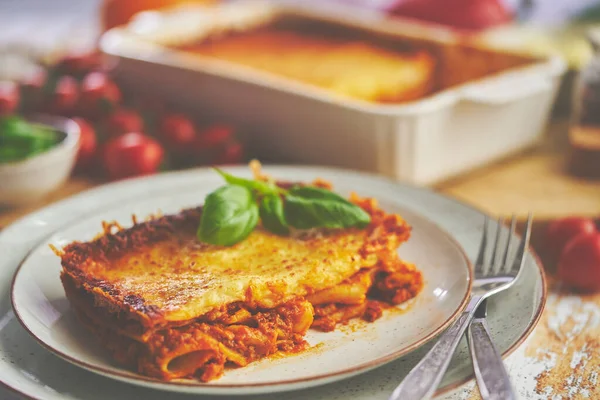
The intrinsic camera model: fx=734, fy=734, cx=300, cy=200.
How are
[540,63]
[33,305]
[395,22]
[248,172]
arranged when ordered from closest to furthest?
1. [33,305]
2. [248,172]
3. [540,63]
4. [395,22]

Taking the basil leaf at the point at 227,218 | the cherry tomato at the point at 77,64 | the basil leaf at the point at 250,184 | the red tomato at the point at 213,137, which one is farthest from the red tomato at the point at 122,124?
the basil leaf at the point at 227,218

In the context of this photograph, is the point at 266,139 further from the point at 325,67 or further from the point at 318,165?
the point at 325,67

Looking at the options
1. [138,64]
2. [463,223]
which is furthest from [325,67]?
[463,223]

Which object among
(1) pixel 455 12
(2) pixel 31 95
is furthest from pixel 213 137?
(1) pixel 455 12

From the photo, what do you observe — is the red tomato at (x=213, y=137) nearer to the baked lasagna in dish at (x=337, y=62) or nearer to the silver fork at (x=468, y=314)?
the baked lasagna in dish at (x=337, y=62)

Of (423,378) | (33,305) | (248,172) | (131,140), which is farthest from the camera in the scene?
(131,140)
